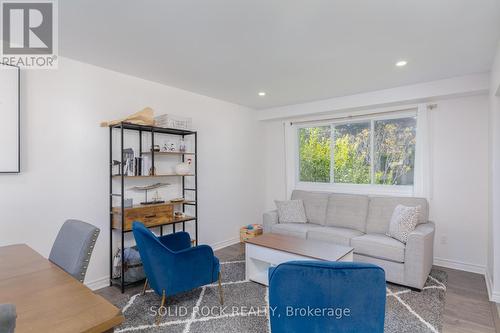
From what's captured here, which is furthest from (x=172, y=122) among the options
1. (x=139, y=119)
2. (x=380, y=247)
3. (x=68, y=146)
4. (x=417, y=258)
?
(x=417, y=258)

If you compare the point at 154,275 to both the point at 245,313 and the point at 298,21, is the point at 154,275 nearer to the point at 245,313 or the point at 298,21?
the point at 245,313

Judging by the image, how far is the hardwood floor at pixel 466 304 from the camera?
7.29 ft

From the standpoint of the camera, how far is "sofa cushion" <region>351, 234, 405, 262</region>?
2997mm

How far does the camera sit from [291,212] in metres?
4.24

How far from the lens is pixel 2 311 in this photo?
0.63 m

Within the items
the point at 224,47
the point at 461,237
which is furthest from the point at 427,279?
the point at 224,47

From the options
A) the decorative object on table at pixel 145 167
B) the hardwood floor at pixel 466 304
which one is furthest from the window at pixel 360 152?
the decorative object on table at pixel 145 167

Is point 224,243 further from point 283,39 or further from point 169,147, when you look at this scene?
point 283,39

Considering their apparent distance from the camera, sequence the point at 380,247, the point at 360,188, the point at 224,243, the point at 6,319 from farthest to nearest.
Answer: the point at 224,243 < the point at 360,188 < the point at 380,247 < the point at 6,319

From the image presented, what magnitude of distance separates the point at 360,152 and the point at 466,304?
7.79 feet

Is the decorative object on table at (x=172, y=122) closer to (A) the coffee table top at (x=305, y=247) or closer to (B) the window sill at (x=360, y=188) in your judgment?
(A) the coffee table top at (x=305, y=247)

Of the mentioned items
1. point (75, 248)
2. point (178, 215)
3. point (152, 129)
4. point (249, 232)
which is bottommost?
point (249, 232)

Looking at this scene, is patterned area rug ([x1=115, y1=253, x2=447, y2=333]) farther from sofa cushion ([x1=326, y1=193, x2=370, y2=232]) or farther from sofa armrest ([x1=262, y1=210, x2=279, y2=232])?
sofa armrest ([x1=262, y1=210, x2=279, y2=232])

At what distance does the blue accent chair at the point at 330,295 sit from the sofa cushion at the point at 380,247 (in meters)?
1.90
